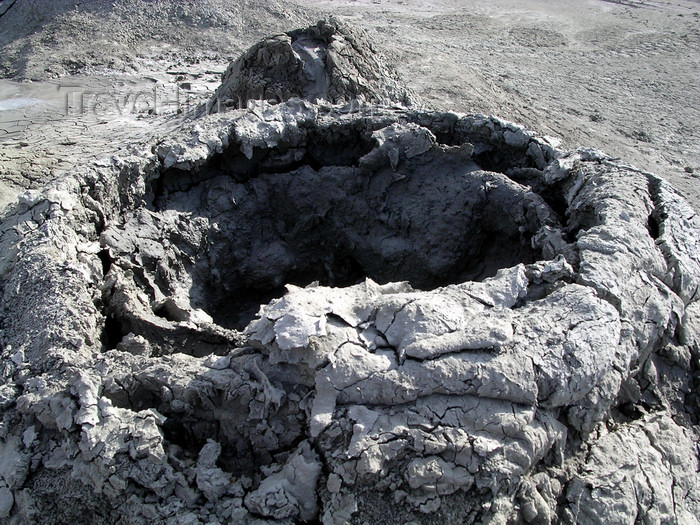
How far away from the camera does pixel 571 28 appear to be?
1294 cm

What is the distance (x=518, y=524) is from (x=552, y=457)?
301 millimetres

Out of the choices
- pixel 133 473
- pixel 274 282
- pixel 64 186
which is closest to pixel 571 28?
pixel 274 282

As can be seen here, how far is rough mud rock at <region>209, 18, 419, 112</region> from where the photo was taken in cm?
558

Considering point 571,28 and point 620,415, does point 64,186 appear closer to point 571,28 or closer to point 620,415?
point 620,415

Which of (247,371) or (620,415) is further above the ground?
(247,371)

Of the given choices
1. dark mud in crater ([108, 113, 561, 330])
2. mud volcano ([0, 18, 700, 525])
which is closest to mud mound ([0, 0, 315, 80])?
dark mud in crater ([108, 113, 561, 330])

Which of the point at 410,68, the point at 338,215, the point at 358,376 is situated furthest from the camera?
the point at 410,68

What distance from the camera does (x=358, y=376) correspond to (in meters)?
2.06

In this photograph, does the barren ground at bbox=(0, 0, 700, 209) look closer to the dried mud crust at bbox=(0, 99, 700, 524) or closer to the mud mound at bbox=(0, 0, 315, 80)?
the mud mound at bbox=(0, 0, 315, 80)

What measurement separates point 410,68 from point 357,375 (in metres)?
8.50

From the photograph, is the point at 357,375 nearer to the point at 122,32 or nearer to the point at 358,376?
the point at 358,376

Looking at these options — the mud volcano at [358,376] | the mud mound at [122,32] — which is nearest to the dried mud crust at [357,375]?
the mud volcano at [358,376]

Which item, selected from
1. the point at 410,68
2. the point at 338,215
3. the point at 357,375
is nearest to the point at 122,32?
the point at 410,68

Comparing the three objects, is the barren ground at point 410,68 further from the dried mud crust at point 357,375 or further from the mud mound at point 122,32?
the dried mud crust at point 357,375
